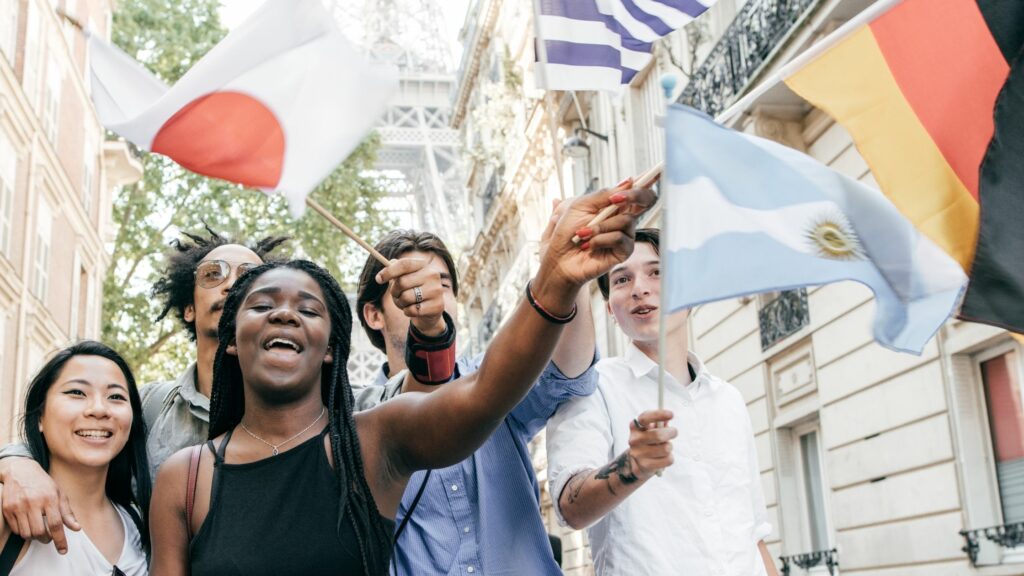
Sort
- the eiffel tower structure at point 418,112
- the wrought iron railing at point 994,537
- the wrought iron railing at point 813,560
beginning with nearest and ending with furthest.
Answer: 1. the wrought iron railing at point 994,537
2. the wrought iron railing at point 813,560
3. the eiffel tower structure at point 418,112

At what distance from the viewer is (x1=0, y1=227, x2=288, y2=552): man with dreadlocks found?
10.5ft

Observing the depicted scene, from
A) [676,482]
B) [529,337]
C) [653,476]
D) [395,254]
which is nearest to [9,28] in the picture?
[395,254]

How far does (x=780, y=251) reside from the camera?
2.79 meters

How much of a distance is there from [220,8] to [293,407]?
27815mm

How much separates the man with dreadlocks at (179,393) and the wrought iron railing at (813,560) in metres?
8.25

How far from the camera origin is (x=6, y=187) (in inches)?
771

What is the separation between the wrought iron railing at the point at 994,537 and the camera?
28.7 feet

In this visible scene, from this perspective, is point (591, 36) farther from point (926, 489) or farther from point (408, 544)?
point (926, 489)

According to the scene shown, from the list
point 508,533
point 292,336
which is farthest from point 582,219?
point 508,533

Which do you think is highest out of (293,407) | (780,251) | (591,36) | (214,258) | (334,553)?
(591,36)

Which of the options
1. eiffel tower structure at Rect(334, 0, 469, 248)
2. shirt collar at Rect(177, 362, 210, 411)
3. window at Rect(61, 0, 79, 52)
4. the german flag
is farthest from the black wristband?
eiffel tower structure at Rect(334, 0, 469, 248)

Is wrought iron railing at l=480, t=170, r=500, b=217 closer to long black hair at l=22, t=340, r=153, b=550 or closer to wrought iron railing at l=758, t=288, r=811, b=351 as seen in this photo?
wrought iron railing at l=758, t=288, r=811, b=351

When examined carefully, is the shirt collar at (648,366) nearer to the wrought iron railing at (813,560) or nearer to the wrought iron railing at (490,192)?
the wrought iron railing at (813,560)

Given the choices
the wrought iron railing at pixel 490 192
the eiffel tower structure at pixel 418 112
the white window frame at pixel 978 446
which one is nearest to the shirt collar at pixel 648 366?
the white window frame at pixel 978 446
